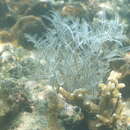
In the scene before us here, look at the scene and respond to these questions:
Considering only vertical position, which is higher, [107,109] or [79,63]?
[79,63]

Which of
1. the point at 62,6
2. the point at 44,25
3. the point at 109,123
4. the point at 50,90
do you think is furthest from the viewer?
the point at 62,6

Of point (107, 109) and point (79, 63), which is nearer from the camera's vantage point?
point (107, 109)

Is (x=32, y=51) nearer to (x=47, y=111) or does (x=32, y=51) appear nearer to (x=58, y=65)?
(x=58, y=65)

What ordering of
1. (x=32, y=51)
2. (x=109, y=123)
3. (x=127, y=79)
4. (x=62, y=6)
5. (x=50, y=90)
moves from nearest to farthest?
(x=109, y=123)
(x=50, y=90)
(x=127, y=79)
(x=32, y=51)
(x=62, y=6)

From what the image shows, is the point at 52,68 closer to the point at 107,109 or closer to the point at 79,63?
the point at 79,63

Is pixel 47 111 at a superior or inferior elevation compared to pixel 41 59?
inferior

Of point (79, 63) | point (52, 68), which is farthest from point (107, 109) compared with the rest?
point (52, 68)

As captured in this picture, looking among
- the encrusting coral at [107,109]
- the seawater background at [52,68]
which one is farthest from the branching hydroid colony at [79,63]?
the encrusting coral at [107,109]

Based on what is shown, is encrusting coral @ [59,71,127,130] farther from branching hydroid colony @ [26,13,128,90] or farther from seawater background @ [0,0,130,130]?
branching hydroid colony @ [26,13,128,90]

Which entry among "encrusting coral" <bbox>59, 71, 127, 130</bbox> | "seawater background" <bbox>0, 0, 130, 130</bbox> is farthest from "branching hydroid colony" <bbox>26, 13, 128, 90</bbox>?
"encrusting coral" <bbox>59, 71, 127, 130</bbox>

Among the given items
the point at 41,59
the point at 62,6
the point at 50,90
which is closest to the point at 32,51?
the point at 41,59

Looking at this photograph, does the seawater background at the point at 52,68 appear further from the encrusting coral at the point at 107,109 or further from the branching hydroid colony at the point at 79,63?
the encrusting coral at the point at 107,109
